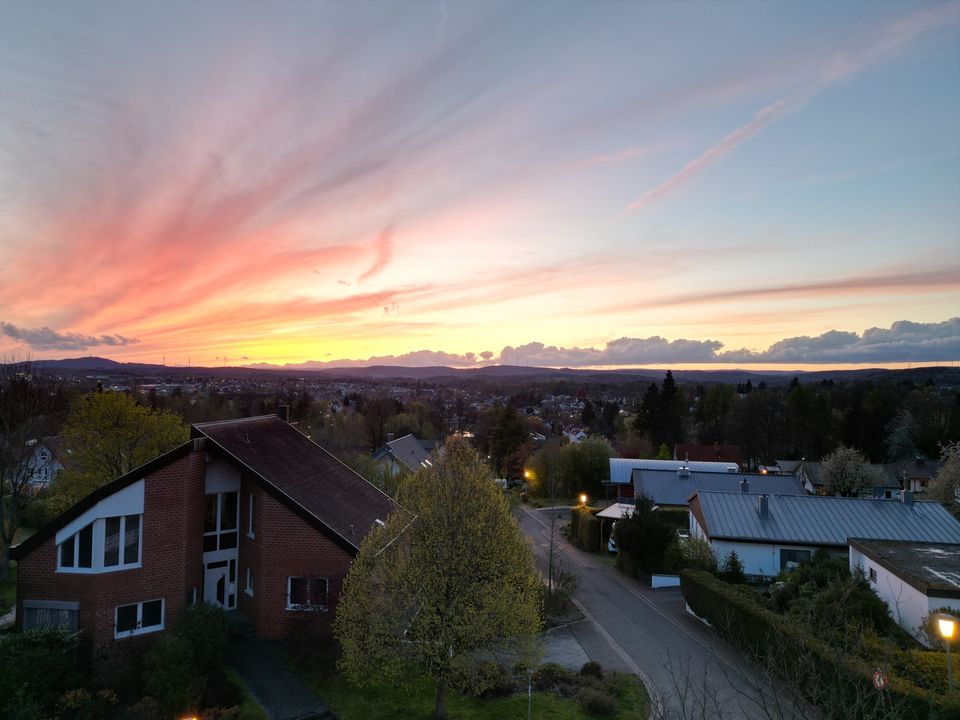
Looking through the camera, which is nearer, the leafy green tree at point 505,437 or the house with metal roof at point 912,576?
the house with metal roof at point 912,576

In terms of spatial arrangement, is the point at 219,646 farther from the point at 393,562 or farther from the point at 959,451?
the point at 959,451

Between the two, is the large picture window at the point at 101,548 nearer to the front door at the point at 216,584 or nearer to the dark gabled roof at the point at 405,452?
the front door at the point at 216,584

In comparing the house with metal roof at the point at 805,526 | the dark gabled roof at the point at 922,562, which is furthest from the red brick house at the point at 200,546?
the house with metal roof at the point at 805,526

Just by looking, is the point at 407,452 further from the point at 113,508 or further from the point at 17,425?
the point at 113,508

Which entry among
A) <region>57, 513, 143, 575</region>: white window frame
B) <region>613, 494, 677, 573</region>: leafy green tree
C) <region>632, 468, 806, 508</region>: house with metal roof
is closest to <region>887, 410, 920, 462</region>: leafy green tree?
<region>632, 468, 806, 508</region>: house with metal roof

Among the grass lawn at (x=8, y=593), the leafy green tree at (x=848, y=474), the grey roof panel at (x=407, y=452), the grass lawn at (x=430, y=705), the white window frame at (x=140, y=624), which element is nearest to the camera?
the grass lawn at (x=430, y=705)

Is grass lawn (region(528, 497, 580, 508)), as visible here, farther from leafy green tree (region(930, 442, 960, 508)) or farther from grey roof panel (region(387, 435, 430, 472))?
leafy green tree (region(930, 442, 960, 508))
